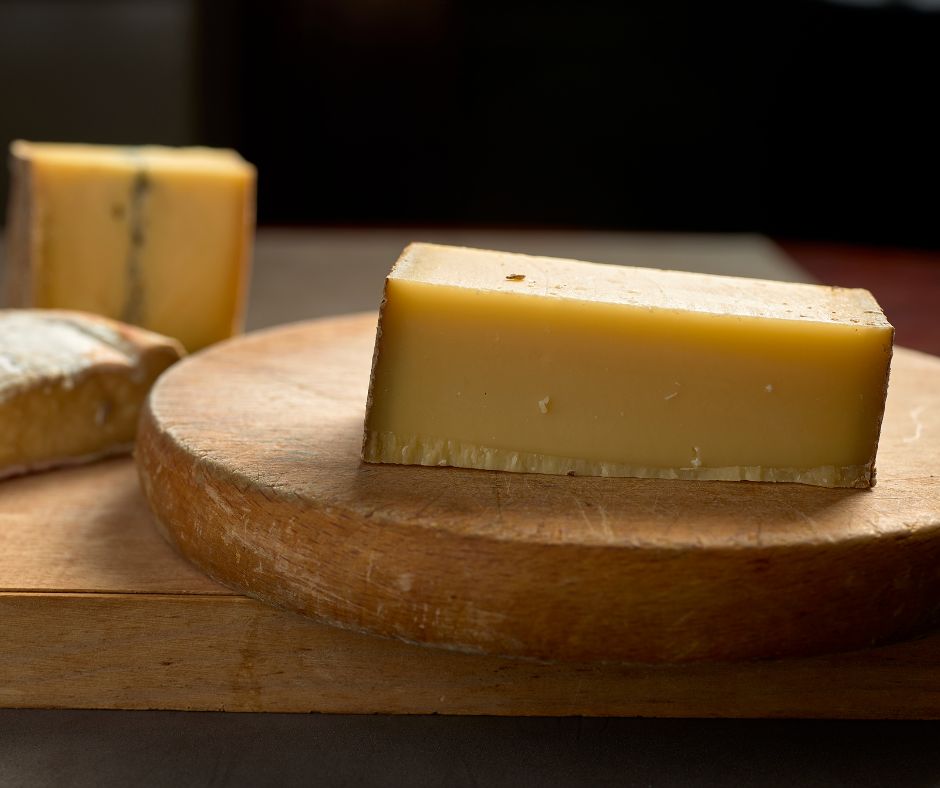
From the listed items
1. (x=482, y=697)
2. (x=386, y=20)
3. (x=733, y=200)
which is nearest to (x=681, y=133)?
(x=733, y=200)

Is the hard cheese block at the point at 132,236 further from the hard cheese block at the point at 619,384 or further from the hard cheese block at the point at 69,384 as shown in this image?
the hard cheese block at the point at 619,384

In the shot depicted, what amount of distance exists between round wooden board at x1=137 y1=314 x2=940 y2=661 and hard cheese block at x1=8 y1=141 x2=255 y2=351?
0.83m

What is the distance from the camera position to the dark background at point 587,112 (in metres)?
4.23

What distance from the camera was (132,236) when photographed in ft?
6.07

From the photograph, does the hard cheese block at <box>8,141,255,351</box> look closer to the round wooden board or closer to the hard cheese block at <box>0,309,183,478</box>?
the hard cheese block at <box>0,309,183,478</box>

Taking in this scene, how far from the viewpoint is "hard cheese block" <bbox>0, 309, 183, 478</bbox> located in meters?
1.29

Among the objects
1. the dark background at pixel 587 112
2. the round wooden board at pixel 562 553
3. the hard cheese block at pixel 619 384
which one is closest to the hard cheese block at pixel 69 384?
the round wooden board at pixel 562 553

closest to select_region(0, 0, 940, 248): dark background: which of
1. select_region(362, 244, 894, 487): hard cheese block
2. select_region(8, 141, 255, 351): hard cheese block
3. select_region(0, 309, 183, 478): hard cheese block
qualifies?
select_region(8, 141, 255, 351): hard cheese block

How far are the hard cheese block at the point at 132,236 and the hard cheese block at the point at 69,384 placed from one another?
376mm

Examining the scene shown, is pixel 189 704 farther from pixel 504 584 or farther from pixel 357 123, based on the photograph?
pixel 357 123

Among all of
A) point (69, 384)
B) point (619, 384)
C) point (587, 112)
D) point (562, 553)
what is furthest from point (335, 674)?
point (587, 112)

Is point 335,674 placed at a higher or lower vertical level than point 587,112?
lower

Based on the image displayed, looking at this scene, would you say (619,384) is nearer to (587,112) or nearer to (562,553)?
(562,553)

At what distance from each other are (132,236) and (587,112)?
3041mm
